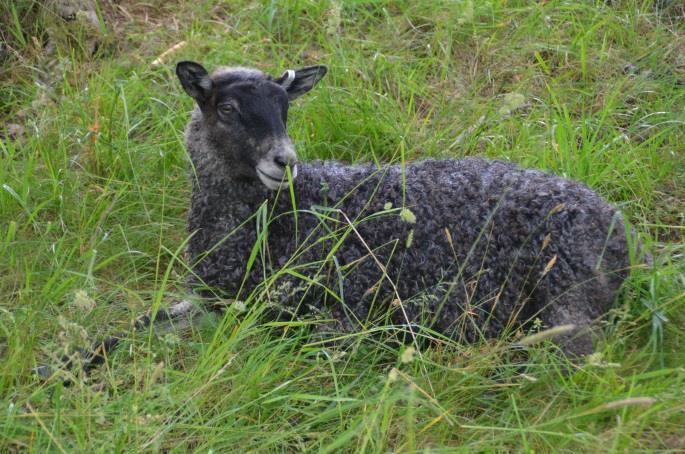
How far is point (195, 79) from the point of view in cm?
407

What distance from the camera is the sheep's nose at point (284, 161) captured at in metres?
3.82

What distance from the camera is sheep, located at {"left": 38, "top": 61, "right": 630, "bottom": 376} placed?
3736mm

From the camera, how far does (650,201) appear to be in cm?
470

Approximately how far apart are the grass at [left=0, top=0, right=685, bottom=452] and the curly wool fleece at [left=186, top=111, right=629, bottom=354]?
20 centimetres

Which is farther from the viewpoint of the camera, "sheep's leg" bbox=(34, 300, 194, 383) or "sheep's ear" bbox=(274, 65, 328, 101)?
"sheep's ear" bbox=(274, 65, 328, 101)

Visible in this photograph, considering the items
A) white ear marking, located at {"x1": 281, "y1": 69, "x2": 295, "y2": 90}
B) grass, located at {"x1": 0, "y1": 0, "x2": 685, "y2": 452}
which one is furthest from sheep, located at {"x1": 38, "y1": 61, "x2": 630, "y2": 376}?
grass, located at {"x1": 0, "y1": 0, "x2": 685, "y2": 452}

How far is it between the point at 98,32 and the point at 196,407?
377 centimetres

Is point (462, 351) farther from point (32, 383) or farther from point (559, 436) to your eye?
point (32, 383)

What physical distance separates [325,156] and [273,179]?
1.36 meters

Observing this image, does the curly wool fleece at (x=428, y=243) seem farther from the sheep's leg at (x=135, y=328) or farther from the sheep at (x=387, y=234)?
the sheep's leg at (x=135, y=328)

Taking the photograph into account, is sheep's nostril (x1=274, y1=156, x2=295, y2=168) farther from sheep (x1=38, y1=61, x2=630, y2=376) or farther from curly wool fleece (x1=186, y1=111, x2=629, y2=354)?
curly wool fleece (x1=186, y1=111, x2=629, y2=354)

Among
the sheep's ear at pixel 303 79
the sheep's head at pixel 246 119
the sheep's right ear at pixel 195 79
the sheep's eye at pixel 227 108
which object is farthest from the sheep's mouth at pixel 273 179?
the sheep's ear at pixel 303 79

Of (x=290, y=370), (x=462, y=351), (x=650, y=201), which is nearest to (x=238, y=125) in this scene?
(x=290, y=370)

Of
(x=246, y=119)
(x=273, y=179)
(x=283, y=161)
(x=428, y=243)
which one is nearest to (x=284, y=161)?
(x=283, y=161)
